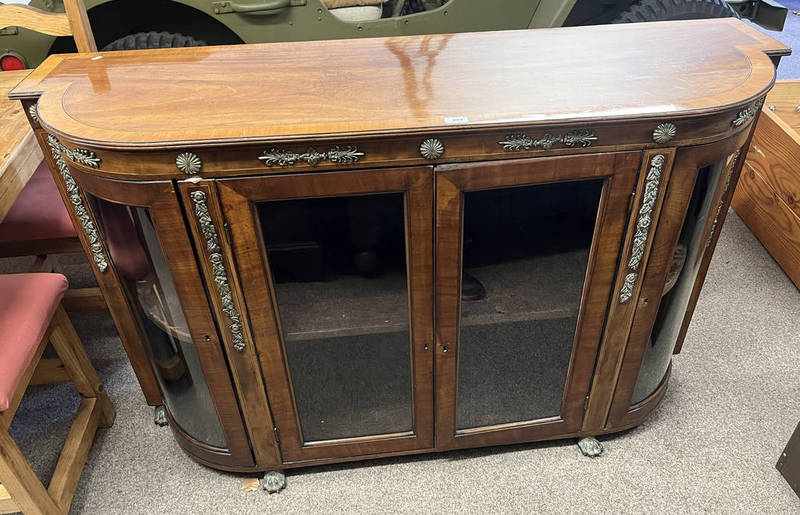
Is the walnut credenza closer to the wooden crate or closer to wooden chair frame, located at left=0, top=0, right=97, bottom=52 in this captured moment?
wooden chair frame, located at left=0, top=0, right=97, bottom=52

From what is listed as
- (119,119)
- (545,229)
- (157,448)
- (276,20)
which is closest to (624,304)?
(545,229)

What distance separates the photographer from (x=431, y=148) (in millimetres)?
889

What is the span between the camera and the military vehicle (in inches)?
74.0

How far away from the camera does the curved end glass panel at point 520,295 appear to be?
3.30ft

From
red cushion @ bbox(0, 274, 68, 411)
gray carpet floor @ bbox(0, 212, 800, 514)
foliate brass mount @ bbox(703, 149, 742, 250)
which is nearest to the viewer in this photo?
red cushion @ bbox(0, 274, 68, 411)

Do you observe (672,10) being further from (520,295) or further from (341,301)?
(341,301)

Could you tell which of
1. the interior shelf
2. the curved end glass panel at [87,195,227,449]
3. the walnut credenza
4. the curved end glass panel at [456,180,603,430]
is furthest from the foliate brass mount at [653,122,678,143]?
the curved end glass panel at [87,195,227,449]

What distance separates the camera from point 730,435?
141cm

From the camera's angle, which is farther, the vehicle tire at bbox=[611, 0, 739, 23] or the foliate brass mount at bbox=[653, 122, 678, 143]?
the vehicle tire at bbox=[611, 0, 739, 23]

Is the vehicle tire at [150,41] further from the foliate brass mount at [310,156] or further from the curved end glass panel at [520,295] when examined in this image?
the curved end glass panel at [520,295]

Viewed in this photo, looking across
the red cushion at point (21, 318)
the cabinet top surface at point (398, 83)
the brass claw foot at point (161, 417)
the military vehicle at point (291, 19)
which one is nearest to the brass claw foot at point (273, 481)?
the brass claw foot at point (161, 417)

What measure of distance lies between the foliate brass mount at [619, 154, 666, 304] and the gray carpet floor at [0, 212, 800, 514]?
483 millimetres

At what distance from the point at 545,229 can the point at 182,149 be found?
0.61m

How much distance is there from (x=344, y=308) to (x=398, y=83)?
43 cm
